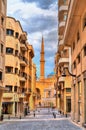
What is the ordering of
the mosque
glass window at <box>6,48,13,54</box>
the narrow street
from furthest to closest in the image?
the mosque
glass window at <box>6,48,13,54</box>
the narrow street

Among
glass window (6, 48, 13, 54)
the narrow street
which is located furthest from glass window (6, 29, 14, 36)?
the narrow street

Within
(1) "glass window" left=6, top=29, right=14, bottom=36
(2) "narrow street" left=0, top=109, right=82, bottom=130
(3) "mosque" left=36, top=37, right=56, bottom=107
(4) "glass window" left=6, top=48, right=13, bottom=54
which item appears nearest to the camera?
(2) "narrow street" left=0, top=109, right=82, bottom=130

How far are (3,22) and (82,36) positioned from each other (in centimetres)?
Result: 1513

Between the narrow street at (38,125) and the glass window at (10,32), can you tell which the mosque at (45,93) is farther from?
the narrow street at (38,125)

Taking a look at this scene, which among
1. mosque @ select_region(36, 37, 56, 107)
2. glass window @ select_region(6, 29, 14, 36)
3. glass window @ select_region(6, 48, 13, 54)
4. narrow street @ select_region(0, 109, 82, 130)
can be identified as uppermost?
glass window @ select_region(6, 29, 14, 36)

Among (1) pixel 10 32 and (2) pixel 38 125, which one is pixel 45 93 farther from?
(2) pixel 38 125

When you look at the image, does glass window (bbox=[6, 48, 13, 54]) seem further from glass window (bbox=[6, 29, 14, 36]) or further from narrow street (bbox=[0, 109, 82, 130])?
narrow street (bbox=[0, 109, 82, 130])

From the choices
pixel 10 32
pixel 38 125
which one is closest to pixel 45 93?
pixel 10 32

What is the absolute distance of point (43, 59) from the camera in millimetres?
167500

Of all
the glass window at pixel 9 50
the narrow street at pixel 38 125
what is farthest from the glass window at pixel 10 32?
the narrow street at pixel 38 125

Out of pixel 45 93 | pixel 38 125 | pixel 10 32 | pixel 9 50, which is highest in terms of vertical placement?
pixel 10 32

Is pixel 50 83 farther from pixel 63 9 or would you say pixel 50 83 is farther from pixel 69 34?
pixel 69 34

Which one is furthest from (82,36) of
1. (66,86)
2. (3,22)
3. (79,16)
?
(66,86)

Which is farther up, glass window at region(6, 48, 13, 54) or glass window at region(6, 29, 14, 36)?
glass window at region(6, 29, 14, 36)
